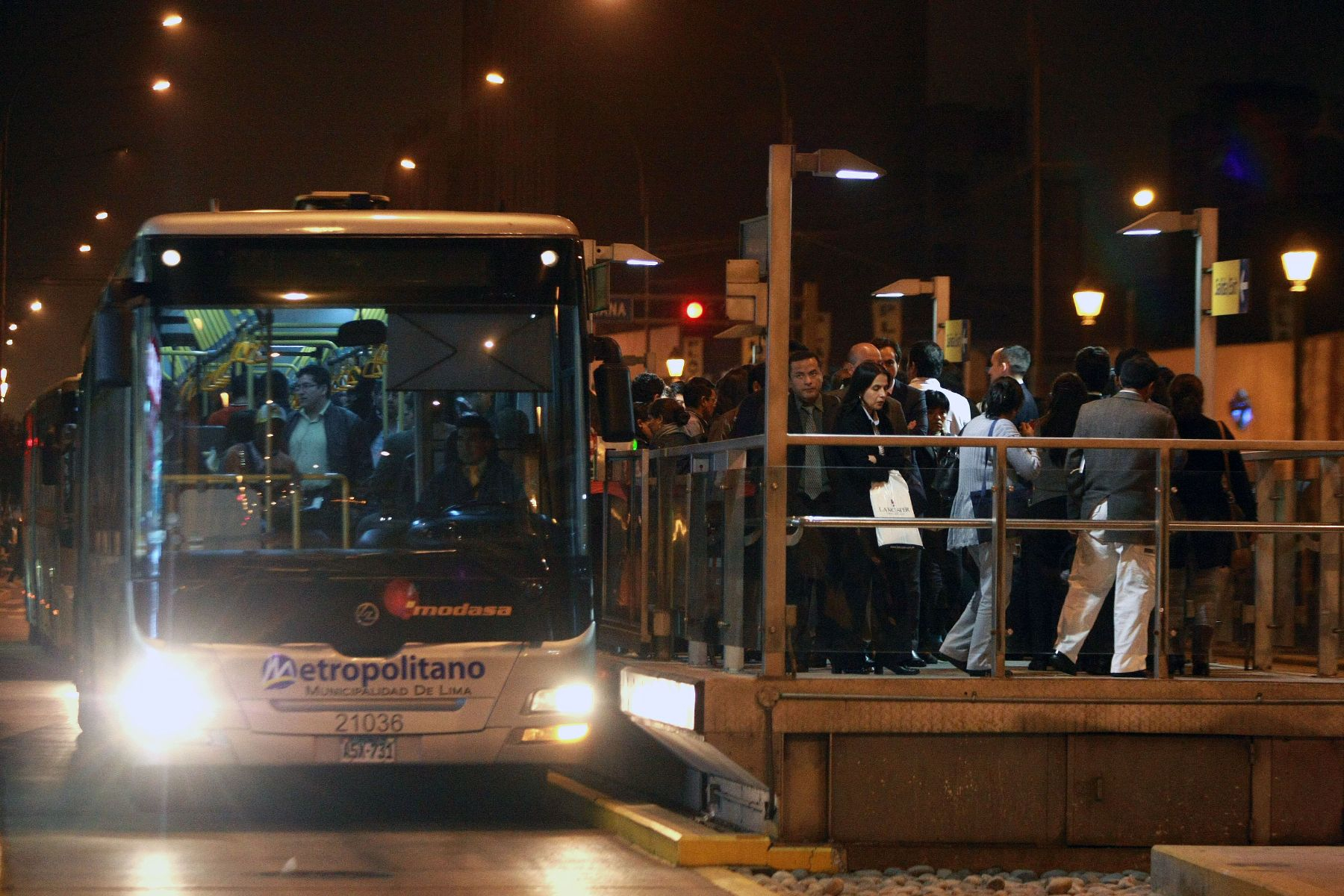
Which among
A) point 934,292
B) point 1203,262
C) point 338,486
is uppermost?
point 934,292

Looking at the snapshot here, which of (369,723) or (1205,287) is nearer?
(369,723)

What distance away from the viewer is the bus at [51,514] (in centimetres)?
1580

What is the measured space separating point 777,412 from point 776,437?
0.11 m

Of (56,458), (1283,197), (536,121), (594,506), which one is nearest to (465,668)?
(594,506)

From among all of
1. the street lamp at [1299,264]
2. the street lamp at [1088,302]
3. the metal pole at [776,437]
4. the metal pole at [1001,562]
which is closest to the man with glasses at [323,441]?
the metal pole at [776,437]

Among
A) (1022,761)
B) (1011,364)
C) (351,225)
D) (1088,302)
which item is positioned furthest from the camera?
(1088,302)

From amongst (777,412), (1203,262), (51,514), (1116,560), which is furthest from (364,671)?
(51,514)

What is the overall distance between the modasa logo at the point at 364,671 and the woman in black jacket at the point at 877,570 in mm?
1908

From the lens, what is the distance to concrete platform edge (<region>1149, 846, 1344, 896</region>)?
6840 millimetres

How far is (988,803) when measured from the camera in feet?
29.4

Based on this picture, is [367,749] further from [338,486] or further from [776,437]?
[776,437]

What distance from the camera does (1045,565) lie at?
30.3 ft

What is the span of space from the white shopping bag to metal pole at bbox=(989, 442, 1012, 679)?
0.41 metres

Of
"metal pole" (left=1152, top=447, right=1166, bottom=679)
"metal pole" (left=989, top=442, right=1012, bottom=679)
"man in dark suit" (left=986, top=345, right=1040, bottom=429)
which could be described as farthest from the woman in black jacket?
"man in dark suit" (left=986, top=345, right=1040, bottom=429)
